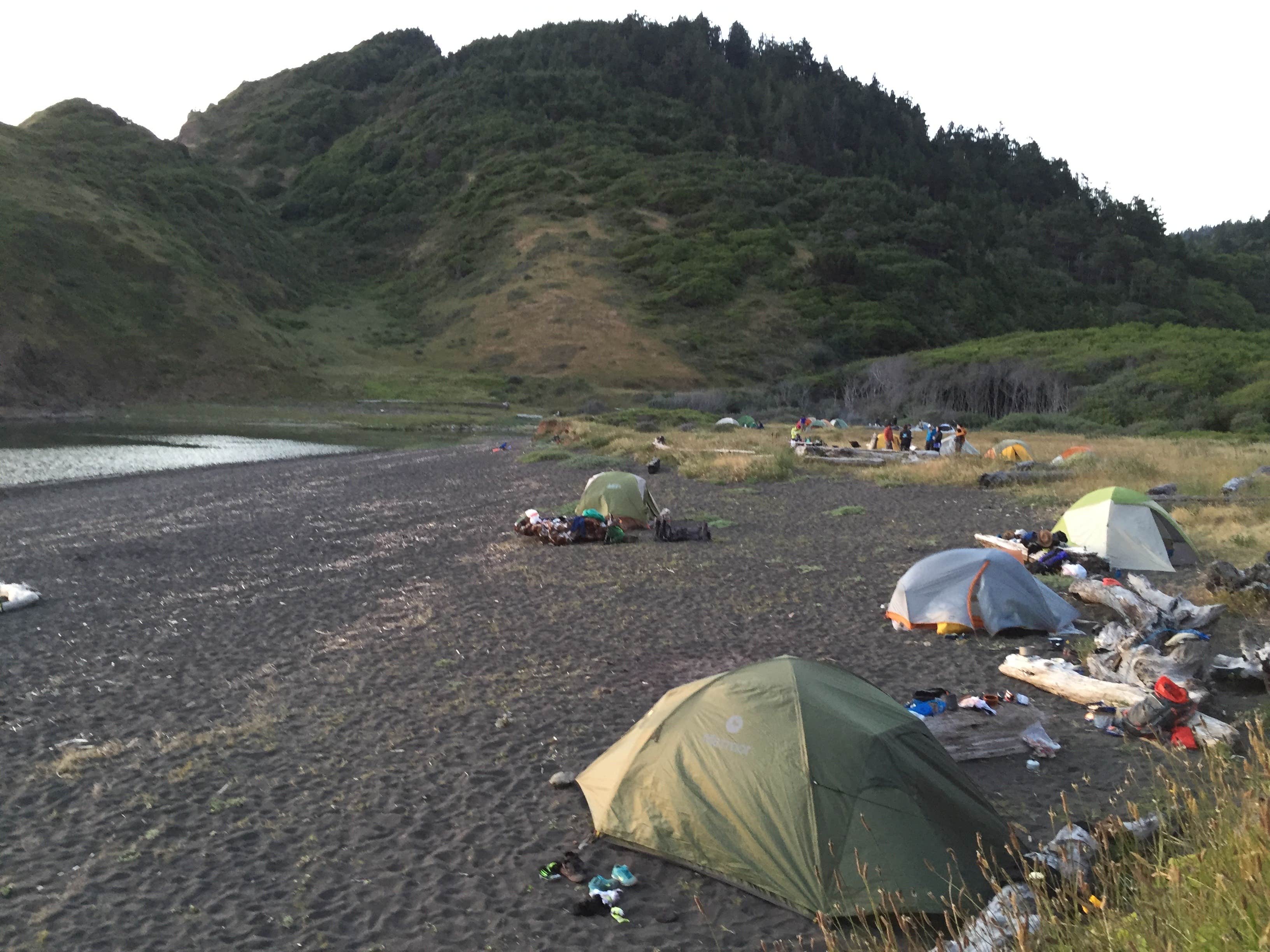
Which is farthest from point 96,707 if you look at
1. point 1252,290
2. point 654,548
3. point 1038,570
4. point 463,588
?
point 1252,290

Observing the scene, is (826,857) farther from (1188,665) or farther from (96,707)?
(96,707)

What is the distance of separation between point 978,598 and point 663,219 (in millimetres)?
89634

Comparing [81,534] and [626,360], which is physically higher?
[626,360]

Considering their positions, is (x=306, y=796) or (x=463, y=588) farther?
(x=463, y=588)

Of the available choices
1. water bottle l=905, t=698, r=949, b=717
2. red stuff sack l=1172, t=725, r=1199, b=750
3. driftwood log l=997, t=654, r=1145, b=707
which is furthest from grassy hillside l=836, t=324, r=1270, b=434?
water bottle l=905, t=698, r=949, b=717

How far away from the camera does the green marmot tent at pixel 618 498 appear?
1688 cm

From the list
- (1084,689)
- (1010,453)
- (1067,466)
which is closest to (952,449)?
(1010,453)

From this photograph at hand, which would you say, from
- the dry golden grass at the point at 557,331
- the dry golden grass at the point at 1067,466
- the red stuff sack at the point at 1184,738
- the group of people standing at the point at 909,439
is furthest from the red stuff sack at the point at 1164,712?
the dry golden grass at the point at 557,331

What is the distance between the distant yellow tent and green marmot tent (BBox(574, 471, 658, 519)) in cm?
1233

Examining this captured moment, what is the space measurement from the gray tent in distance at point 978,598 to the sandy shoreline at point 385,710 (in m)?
0.39

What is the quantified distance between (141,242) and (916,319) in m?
62.1

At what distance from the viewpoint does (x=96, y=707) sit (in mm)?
8484

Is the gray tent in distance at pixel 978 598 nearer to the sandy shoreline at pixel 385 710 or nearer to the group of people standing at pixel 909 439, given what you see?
the sandy shoreline at pixel 385 710

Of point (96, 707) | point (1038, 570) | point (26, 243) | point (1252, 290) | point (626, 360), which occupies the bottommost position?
point (96, 707)
